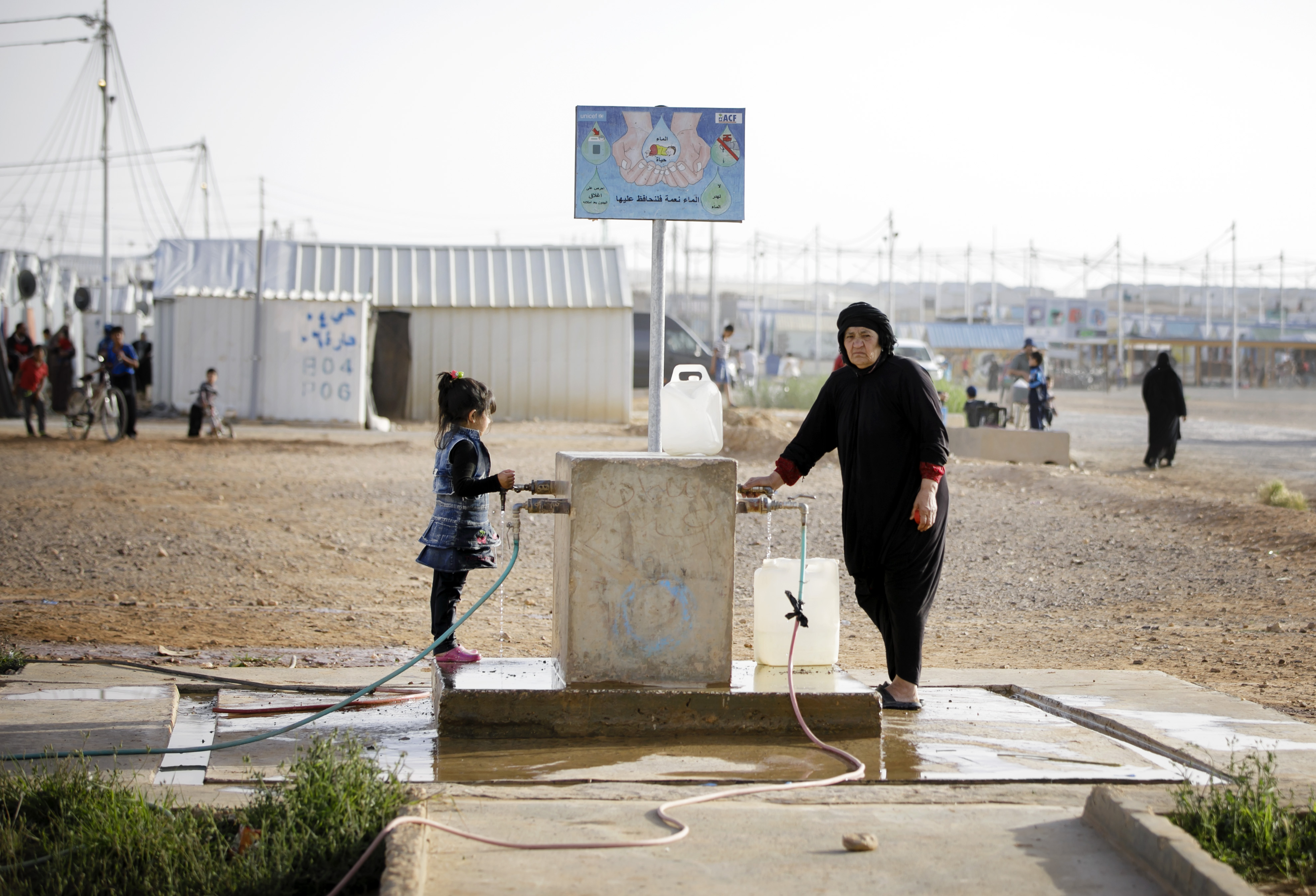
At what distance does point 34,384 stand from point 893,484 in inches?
647

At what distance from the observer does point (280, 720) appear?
4652 mm

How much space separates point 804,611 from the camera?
5.16 meters

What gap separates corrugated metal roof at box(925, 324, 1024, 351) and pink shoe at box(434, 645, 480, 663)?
62.3 metres

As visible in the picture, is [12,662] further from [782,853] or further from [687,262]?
[687,262]

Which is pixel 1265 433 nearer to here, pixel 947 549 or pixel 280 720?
pixel 947 549

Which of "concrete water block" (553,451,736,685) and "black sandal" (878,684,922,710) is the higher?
"concrete water block" (553,451,736,685)

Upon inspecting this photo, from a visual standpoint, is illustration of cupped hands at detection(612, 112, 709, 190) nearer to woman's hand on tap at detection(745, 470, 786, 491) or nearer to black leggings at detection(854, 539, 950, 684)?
woman's hand on tap at detection(745, 470, 786, 491)

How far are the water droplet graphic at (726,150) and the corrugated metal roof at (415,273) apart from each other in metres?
21.6

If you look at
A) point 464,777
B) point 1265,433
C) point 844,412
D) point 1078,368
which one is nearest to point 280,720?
point 464,777

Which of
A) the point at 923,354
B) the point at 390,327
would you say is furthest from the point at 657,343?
the point at 923,354

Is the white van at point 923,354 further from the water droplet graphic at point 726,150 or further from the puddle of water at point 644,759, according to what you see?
the puddle of water at point 644,759

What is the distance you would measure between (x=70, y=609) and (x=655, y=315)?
173 inches

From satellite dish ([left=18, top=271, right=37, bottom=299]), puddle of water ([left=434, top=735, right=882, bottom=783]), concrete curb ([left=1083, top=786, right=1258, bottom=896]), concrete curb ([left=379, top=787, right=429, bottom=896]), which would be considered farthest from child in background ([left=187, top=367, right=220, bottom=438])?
concrete curb ([left=1083, top=786, right=1258, bottom=896])

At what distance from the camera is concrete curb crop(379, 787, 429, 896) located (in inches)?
111
